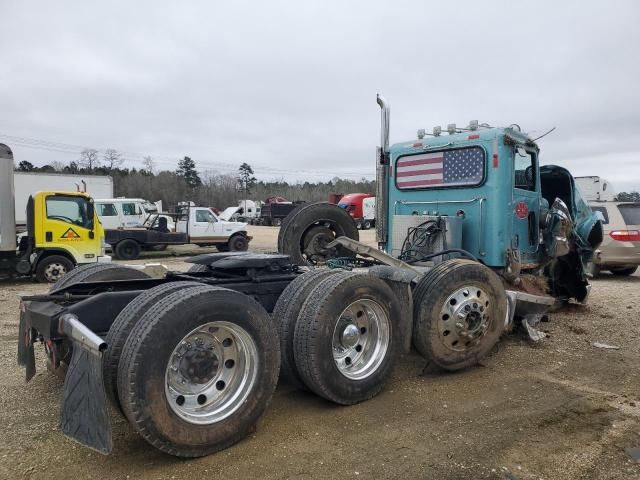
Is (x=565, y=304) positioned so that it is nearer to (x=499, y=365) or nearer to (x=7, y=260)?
(x=499, y=365)

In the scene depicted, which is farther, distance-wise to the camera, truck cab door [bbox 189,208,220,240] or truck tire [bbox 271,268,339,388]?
truck cab door [bbox 189,208,220,240]

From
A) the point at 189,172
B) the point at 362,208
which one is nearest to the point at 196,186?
the point at 189,172

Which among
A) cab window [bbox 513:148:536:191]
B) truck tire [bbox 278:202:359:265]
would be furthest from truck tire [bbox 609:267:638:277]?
truck tire [bbox 278:202:359:265]

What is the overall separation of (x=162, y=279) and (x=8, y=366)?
217 cm

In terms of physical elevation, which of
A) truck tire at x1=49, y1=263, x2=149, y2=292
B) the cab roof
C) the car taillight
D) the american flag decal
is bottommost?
truck tire at x1=49, y1=263, x2=149, y2=292

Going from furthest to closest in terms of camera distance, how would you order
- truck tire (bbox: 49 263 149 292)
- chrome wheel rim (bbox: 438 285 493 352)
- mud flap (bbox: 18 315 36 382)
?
chrome wheel rim (bbox: 438 285 493 352) → truck tire (bbox: 49 263 149 292) → mud flap (bbox: 18 315 36 382)

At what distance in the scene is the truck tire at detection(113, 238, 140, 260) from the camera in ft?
59.9

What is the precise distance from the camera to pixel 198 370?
3.30 meters

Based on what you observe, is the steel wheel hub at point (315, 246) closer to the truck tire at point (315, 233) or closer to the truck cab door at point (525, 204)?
Result: the truck tire at point (315, 233)

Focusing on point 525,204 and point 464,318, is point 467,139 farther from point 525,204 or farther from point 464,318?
point 464,318

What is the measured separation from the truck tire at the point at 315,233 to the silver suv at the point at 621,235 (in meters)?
7.52

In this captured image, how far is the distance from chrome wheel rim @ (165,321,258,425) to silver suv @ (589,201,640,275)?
10.3m

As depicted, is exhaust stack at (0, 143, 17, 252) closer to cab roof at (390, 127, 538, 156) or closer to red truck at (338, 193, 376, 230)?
cab roof at (390, 127, 538, 156)

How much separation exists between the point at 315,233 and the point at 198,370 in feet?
11.2
